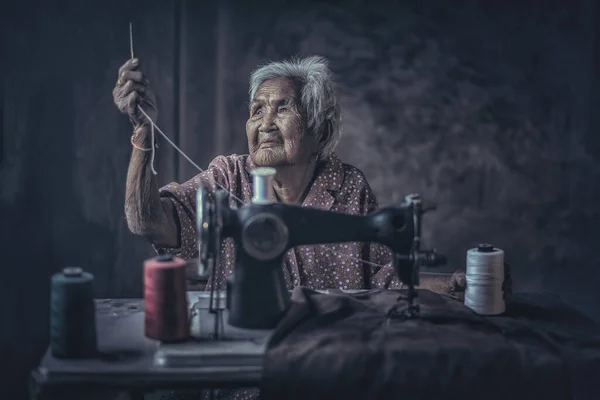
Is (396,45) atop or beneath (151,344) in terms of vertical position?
atop

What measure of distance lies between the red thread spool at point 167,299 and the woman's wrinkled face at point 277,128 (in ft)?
3.63

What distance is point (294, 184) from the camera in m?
2.91

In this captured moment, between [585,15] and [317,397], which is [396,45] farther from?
[317,397]

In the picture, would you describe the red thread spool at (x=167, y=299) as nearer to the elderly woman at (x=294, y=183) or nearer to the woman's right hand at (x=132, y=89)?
the woman's right hand at (x=132, y=89)

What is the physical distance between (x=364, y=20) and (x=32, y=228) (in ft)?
5.50

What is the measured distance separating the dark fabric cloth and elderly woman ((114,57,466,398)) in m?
0.70

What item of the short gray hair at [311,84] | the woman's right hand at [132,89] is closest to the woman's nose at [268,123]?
the short gray hair at [311,84]

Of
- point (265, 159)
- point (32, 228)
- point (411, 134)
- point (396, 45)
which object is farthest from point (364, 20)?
point (32, 228)

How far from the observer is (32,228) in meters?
3.23

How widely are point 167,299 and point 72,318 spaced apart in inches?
8.3

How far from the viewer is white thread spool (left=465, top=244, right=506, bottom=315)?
2.07 metres

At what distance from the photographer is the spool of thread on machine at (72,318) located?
1.70m

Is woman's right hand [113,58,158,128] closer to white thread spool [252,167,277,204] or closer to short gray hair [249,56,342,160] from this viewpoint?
white thread spool [252,167,277,204]

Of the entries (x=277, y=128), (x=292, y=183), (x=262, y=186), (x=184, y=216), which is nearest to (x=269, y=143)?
(x=277, y=128)
